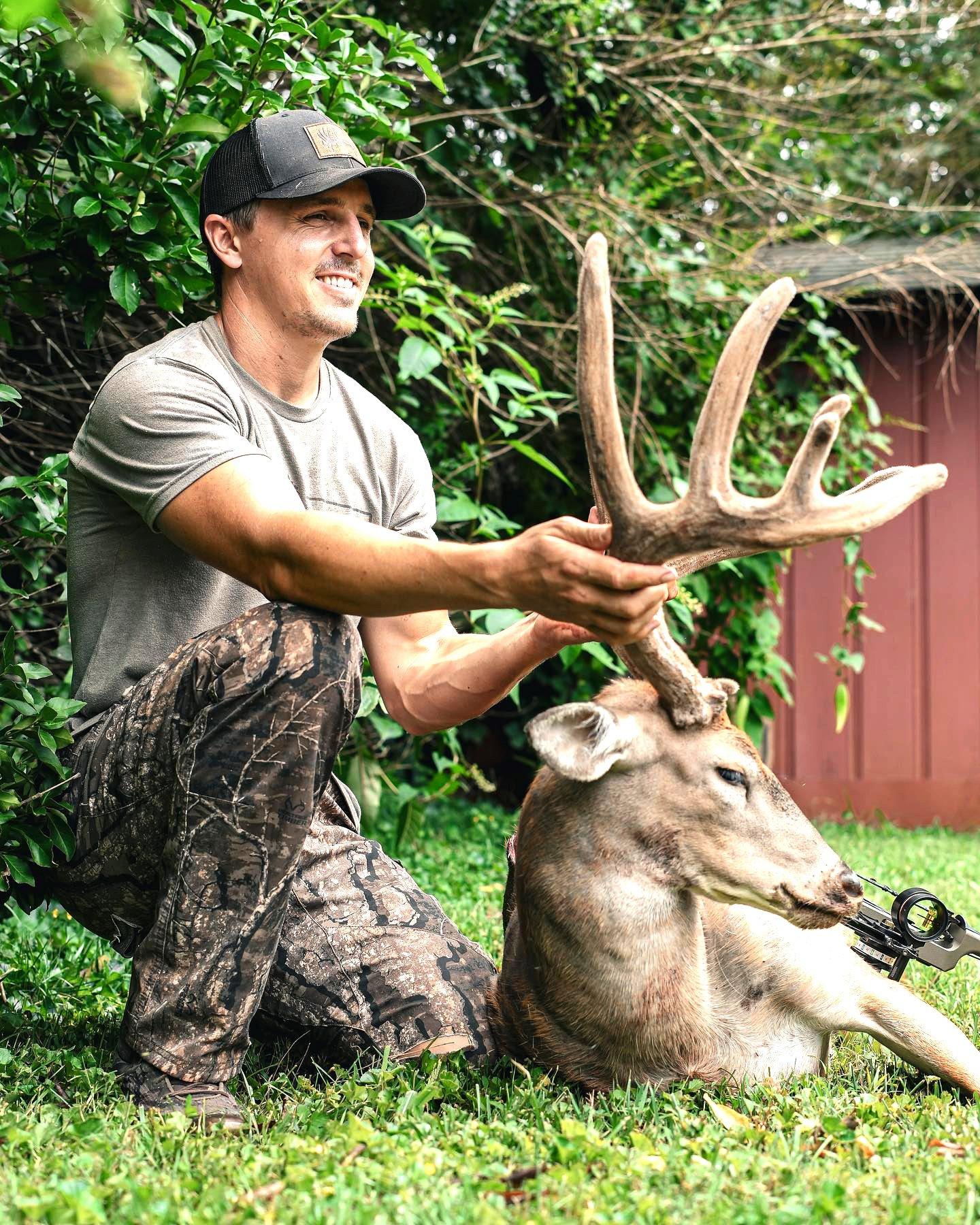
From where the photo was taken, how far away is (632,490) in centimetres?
250

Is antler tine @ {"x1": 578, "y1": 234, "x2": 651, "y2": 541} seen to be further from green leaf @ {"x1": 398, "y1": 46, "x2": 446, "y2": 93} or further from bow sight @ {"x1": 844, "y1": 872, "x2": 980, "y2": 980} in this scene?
green leaf @ {"x1": 398, "y1": 46, "x2": 446, "y2": 93}

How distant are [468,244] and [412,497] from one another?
1.90 meters

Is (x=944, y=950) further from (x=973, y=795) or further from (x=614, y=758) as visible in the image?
(x=973, y=795)

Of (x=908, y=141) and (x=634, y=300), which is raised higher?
(x=908, y=141)

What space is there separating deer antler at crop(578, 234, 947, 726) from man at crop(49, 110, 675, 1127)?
0.39 feet

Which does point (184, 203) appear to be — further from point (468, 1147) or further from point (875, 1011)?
point (875, 1011)

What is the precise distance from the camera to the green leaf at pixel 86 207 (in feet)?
10.9

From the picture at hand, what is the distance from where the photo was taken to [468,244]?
17.1 ft

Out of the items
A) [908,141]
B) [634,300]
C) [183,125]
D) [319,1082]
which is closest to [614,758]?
[319,1082]

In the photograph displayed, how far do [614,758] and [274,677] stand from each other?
2.35 ft

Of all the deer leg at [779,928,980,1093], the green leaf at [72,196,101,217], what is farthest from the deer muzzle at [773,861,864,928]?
the green leaf at [72,196,101,217]

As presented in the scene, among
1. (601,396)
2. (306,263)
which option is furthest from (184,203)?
(601,396)

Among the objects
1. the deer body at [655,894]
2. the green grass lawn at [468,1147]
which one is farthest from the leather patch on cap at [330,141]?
the green grass lawn at [468,1147]

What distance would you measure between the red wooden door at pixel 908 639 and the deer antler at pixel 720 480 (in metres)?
6.37
